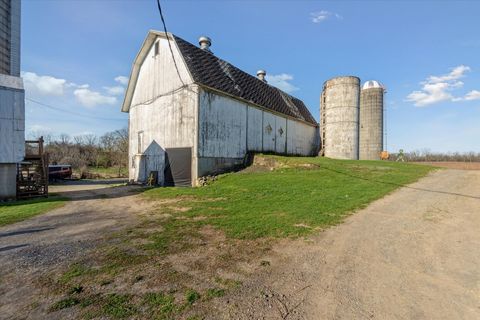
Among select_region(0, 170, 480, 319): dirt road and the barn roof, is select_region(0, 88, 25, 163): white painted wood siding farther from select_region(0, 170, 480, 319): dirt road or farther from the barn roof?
the barn roof

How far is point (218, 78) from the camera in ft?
56.4

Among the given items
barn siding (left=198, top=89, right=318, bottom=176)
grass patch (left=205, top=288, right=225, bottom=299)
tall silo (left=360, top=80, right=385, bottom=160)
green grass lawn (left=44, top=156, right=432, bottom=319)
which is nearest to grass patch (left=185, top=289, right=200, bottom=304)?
green grass lawn (left=44, top=156, right=432, bottom=319)

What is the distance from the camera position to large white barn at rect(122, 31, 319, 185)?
15570 millimetres

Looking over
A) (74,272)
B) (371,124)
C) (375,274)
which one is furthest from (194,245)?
(371,124)

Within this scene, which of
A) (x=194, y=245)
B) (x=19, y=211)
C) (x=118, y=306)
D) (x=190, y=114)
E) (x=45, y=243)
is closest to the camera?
(x=118, y=306)

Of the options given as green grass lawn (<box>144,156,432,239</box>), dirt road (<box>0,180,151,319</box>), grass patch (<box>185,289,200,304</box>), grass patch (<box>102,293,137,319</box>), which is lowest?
dirt road (<box>0,180,151,319</box>)

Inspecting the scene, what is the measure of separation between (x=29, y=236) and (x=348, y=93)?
25.5m

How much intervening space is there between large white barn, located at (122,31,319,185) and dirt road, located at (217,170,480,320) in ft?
34.8

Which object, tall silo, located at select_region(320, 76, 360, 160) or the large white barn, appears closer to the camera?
the large white barn

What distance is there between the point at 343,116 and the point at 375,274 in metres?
23.0

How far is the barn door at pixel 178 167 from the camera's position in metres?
15.6

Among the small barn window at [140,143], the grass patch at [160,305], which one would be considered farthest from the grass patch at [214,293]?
the small barn window at [140,143]

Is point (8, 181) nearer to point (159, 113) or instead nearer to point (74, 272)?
point (159, 113)

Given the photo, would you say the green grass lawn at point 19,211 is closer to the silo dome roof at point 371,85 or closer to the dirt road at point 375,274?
the dirt road at point 375,274
